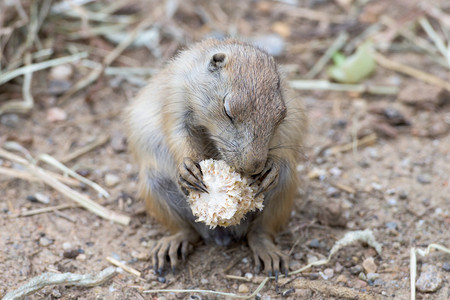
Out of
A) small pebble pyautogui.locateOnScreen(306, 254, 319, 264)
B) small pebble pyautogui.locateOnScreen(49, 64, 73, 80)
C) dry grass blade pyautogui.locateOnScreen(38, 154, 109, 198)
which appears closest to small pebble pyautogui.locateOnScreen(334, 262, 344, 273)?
small pebble pyautogui.locateOnScreen(306, 254, 319, 264)

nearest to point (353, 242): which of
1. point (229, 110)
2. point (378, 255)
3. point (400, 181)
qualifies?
point (378, 255)

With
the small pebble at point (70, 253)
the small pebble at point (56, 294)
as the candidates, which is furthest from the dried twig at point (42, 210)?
the small pebble at point (56, 294)

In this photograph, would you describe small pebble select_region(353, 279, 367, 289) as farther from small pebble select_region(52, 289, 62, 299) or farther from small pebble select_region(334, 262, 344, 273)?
small pebble select_region(52, 289, 62, 299)

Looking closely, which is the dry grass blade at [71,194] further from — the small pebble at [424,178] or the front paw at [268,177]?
the small pebble at [424,178]

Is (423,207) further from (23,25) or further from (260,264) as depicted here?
(23,25)

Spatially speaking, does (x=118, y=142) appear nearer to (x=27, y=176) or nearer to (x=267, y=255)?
(x=27, y=176)

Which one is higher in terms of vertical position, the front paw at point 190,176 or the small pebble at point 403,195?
the front paw at point 190,176
